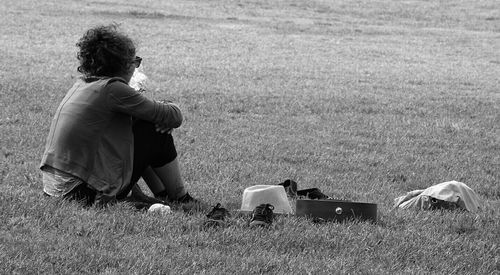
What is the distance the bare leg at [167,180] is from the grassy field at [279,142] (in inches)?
15.2

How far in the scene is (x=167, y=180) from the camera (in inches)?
269

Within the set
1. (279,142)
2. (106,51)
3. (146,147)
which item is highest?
(106,51)

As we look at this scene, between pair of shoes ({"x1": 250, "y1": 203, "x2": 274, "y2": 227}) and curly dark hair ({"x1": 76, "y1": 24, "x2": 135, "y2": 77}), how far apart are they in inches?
59.0

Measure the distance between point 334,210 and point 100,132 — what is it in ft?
5.87

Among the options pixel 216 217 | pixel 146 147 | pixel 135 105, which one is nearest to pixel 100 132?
pixel 135 105

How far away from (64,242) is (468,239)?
2801mm

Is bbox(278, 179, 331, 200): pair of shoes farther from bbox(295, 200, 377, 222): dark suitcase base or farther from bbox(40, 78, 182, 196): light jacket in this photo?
bbox(40, 78, 182, 196): light jacket

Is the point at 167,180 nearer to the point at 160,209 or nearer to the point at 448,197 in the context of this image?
the point at 160,209

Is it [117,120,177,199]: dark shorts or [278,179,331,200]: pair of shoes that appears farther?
[278,179,331,200]: pair of shoes

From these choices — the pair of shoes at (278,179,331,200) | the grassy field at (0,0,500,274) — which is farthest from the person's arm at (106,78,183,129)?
the pair of shoes at (278,179,331,200)

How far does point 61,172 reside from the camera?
20.5 feet

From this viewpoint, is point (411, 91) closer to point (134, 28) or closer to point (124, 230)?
point (124, 230)

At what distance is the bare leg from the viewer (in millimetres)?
6805

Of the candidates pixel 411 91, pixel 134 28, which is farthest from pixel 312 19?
pixel 411 91
